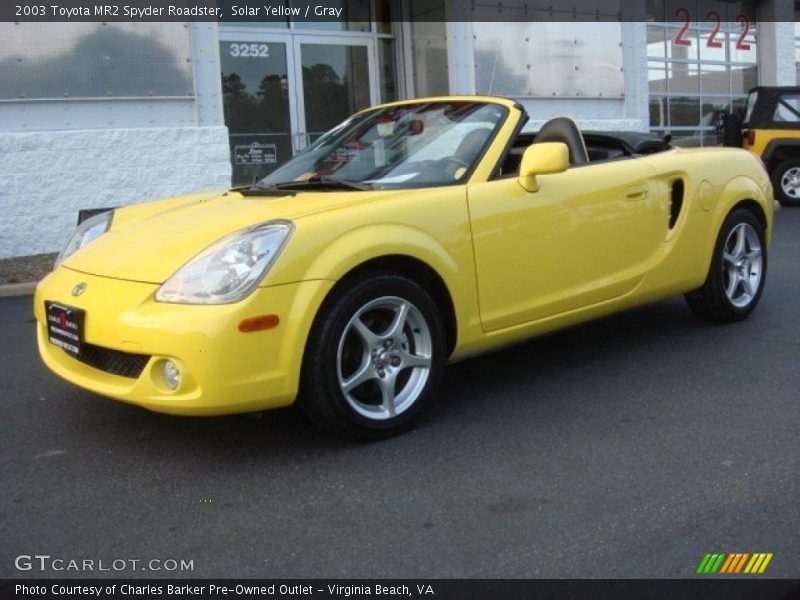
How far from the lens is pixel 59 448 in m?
3.60

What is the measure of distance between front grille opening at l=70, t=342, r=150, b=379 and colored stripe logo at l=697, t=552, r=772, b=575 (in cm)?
205

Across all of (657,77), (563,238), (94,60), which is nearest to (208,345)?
(563,238)

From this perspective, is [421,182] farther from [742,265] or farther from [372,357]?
[742,265]

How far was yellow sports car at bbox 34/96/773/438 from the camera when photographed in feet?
10.4

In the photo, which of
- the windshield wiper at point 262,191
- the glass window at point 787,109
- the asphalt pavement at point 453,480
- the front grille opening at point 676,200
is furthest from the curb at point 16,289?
the glass window at point 787,109

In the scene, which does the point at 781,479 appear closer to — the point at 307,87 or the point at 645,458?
the point at 645,458

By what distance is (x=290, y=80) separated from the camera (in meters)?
12.4

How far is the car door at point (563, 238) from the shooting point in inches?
152

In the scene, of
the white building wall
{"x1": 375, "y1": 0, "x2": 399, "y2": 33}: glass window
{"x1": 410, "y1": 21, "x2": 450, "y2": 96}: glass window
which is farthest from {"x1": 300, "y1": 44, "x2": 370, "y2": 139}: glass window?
the white building wall

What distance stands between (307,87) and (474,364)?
8.78 m

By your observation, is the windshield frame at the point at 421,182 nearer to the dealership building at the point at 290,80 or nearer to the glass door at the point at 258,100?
the dealership building at the point at 290,80

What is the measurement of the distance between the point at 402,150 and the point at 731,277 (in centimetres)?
241

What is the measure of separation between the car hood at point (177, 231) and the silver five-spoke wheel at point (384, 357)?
492 mm

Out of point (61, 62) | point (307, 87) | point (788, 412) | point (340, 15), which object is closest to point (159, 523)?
point (788, 412)
